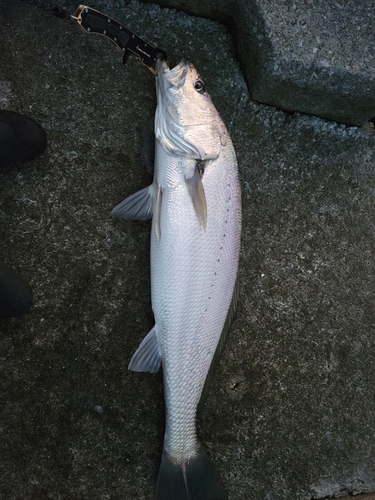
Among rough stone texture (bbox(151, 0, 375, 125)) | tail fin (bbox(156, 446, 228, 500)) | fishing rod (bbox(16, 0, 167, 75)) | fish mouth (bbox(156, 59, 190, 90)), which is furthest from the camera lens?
rough stone texture (bbox(151, 0, 375, 125))

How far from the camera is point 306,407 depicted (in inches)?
99.4

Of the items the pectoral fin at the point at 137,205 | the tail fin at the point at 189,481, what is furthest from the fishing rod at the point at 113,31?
the tail fin at the point at 189,481

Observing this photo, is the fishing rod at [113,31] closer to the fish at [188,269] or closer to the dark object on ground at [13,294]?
the fish at [188,269]

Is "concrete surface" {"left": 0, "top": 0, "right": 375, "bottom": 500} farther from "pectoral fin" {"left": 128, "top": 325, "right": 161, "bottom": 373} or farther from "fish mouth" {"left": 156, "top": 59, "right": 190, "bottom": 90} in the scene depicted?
"fish mouth" {"left": 156, "top": 59, "right": 190, "bottom": 90}

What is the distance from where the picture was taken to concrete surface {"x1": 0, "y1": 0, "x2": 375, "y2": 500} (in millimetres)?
2246

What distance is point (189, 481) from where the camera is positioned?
2.13 meters

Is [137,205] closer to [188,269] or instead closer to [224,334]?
[188,269]

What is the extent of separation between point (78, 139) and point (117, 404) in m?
1.60

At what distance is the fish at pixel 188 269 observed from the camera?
2180 mm

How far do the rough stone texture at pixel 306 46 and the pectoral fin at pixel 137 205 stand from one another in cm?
107

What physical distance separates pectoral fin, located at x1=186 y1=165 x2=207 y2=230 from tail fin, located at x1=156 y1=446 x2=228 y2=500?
1.28 metres

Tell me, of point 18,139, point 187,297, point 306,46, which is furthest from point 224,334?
point 306,46

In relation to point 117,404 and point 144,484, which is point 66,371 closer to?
point 117,404

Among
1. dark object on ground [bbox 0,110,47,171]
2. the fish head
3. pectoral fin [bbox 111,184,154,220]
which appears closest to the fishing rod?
the fish head
